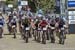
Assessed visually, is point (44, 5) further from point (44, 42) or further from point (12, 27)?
point (44, 42)

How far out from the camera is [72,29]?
35.8 m

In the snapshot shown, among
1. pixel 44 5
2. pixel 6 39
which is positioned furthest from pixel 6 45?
pixel 44 5

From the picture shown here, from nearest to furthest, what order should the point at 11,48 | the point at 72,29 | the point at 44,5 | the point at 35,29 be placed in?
1. the point at 11,48
2. the point at 35,29
3. the point at 72,29
4. the point at 44,5

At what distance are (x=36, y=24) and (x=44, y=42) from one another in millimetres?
1665

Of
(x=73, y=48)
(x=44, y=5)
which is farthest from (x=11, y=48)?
(x=44, y=5)

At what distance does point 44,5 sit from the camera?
1953 inches

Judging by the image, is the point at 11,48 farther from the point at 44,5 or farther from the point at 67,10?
the point at 44,5

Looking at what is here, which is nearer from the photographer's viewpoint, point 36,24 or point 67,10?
point 36,24

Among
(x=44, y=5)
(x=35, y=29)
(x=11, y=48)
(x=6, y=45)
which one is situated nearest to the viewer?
(x=11, y=48)

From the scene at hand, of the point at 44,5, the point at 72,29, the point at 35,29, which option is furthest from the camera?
the point at 44,5

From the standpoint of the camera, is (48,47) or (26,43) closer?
(48,47)

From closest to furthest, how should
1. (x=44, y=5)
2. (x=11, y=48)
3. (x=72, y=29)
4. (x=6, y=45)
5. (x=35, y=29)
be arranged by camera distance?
(x=11, y=48) → (x=6, y=45) → (x=35, y=29) → (x=72, y=29) → (x=44, y=5)

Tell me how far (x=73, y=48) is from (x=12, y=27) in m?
6.86

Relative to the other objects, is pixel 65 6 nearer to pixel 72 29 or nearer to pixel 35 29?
pixel 72 29
